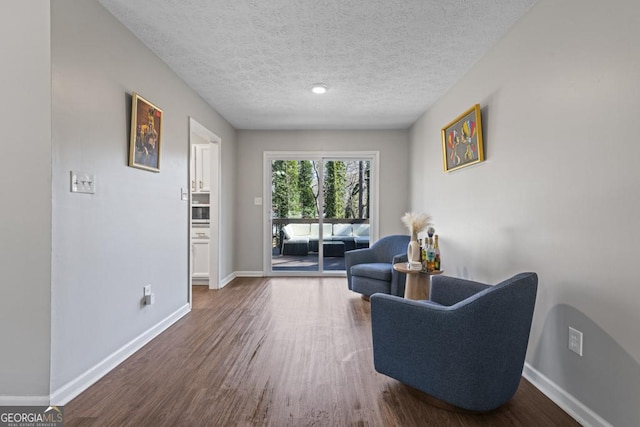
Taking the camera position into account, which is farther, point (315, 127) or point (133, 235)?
point (315, 127)

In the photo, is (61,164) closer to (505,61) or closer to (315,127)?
(505,61)

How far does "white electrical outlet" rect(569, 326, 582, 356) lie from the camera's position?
1.66m

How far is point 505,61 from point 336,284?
343 centimetres

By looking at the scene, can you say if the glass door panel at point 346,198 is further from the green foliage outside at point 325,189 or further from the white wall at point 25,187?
the white wall at point 25,187

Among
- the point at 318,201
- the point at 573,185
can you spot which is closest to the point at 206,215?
the point at 318,201

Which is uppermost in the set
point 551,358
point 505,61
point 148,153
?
point 505,61

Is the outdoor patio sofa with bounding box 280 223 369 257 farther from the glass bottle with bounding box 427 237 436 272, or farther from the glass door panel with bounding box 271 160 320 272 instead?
the glass bottle with bounding box 427 237 436 272

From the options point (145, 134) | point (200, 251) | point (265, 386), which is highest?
point (145, 134)

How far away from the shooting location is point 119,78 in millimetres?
2270

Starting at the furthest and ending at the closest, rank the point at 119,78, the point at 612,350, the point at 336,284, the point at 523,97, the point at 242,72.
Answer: the point at 336,284
the point at 242,72
the point at 119,78
the point at 523,97
the point at 612,350

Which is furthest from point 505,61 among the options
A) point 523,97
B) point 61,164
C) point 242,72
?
point 61,164

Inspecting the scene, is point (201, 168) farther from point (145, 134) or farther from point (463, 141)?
point (463, 141)

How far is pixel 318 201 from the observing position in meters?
5.28

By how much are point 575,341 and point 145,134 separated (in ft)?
10.5
